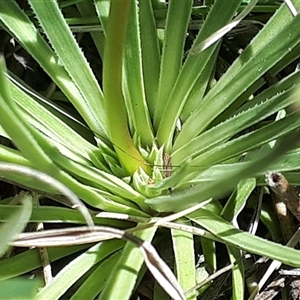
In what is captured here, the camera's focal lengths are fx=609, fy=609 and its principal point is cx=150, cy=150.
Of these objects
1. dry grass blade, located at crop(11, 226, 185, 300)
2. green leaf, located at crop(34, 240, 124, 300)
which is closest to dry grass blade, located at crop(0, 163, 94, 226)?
dry grass blade, located at crop(11, 226, 185, 300)

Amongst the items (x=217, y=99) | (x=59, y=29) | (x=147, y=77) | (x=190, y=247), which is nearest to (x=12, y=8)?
(x=59, y=29)

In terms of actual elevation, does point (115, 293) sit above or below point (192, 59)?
below

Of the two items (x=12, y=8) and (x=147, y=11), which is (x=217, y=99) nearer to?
(x=147, y=11)

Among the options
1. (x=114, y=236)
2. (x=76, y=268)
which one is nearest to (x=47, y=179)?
(x=114, y=236)

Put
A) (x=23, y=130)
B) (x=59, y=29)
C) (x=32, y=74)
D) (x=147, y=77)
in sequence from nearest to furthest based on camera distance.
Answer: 1. (x=23, y=130)
2. (x=59, y=29)
3. (x=147, y=77)
4. (x=32, y=74)

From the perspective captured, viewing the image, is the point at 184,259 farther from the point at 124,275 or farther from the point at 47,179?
the point at 47,179

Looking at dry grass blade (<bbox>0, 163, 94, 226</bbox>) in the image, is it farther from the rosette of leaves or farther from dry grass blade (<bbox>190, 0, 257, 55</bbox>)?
dry grass blade (<bbox>190, 0, 257, 55</bbox>)

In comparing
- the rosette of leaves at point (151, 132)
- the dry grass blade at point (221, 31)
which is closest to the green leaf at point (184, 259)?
the rosette of leaves at point (151, 132)

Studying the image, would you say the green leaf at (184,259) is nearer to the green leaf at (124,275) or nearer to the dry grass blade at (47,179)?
the green leaf at (124,275)
